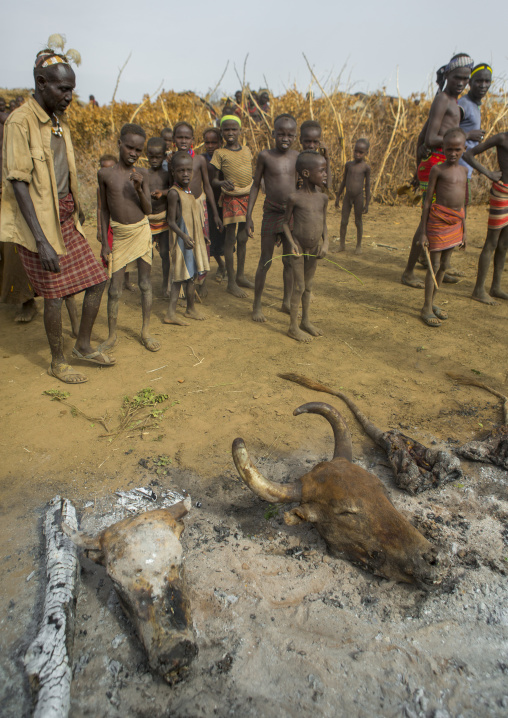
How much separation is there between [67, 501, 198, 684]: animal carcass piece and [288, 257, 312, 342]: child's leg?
281 centimetres

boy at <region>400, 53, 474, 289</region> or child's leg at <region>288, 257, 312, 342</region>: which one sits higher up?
boy at <region>400, 53, 474, 289</region>

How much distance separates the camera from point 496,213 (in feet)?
17.1

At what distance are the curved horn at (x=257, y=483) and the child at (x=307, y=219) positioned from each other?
258cm

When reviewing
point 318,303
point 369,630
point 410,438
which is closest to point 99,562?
point 369,630

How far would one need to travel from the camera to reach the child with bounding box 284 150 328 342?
4.24 metres

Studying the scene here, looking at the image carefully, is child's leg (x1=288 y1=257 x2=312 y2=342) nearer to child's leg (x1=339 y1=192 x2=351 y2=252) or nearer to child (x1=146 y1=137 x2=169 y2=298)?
child (x1=146 y1=137 x2=169 y2=298)

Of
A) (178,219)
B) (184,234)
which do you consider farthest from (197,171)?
(184,234)

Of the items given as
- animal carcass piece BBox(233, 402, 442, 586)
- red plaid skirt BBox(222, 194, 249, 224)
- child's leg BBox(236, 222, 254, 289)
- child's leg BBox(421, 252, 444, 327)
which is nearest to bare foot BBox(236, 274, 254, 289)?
child's leg BBox(236, 222, 254, 289)

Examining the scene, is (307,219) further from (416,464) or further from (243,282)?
(416,464)

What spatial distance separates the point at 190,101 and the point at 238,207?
7783 millimetres

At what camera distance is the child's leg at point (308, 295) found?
4594mm

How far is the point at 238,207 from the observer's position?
5.84m

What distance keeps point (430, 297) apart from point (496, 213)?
1.21m

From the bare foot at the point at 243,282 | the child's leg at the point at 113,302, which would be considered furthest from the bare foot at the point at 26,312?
the bare foot at the point at 243,282
